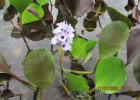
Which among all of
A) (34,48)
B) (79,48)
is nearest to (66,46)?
(79,48)

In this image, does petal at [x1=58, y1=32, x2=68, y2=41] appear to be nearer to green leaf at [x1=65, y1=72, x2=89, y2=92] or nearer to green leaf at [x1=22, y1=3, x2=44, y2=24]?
green leaf at [x1=65, y1=72, x2=89, y2=92]

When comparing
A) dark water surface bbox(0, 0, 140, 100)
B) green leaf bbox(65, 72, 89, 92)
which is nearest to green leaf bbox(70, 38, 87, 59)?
dark water surface bbox(0, 0, 140, 100)

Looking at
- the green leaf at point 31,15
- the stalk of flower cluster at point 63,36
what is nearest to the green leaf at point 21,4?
the green leaf at point 31,15

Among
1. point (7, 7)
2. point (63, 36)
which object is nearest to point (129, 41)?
point (63, 36)

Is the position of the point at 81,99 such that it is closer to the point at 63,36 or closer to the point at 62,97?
the point at 62,97

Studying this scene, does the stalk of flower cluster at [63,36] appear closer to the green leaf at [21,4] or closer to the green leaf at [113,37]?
the green leaf at [113,37]

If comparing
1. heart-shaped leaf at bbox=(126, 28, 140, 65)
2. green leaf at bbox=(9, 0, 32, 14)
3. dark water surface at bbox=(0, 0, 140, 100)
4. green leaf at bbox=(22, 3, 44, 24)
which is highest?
green leaf at bbox=(9, 0, 32, 14)
